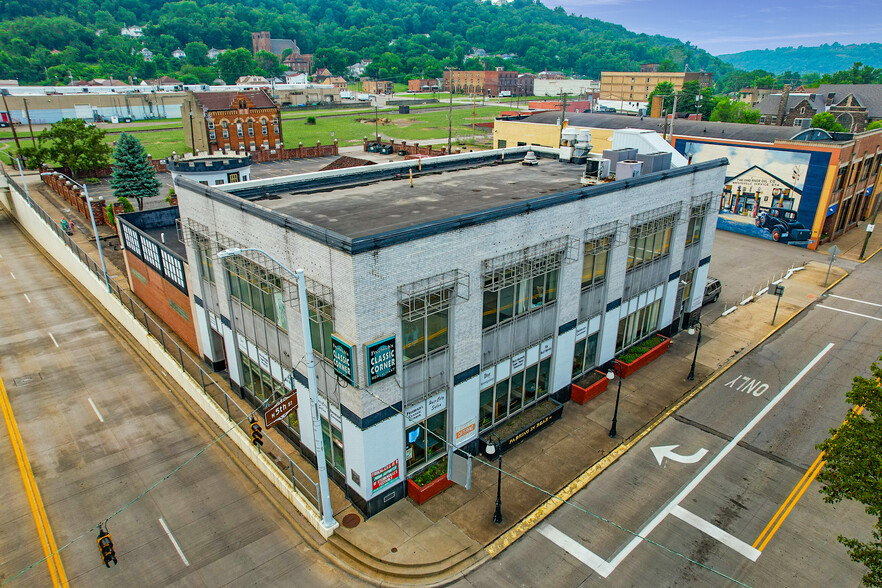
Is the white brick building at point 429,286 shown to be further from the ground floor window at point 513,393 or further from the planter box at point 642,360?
the planter box at point 642,360

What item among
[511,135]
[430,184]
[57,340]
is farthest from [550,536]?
[511,135]

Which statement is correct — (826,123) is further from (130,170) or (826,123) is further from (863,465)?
(130,170)

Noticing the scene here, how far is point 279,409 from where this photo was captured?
17125mm

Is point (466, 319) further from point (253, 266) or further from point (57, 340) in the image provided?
point (57, 340)

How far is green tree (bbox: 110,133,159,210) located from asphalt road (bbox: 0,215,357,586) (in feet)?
91.5

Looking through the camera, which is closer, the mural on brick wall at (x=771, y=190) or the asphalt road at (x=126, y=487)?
the asphalt road at (x=126, y=487)

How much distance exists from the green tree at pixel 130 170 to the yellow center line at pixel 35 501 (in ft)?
115

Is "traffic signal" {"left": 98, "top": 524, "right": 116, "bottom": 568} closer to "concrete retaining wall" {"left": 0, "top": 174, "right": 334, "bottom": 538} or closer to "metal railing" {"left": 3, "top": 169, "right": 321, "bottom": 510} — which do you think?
"concrete retaining wall" {"left": 0, "top": 174, "right": 334, "bottom": 538}

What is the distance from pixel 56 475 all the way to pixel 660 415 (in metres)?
26.2

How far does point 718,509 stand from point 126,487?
22.6 metres

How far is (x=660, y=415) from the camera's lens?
2545 centimetres

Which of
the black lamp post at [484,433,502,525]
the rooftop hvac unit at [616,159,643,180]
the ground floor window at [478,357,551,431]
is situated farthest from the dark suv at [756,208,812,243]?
the black lamp post at [484,433,502,525]

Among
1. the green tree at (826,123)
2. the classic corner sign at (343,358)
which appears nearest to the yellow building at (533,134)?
the green tree at (826,123)

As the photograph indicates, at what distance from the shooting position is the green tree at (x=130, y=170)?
55.6 metres
